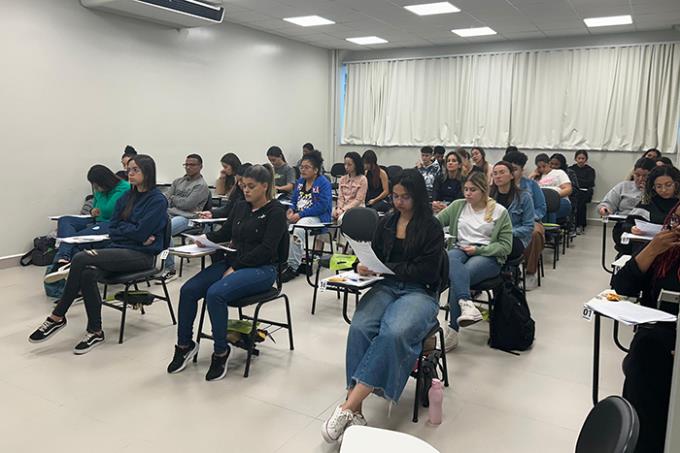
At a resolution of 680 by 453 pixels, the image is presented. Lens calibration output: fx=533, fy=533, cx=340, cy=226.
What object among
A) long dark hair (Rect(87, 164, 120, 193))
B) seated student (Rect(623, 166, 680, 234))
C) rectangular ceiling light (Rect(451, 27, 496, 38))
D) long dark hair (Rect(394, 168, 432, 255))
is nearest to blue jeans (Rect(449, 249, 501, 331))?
long dark hair (Rect(394, 168, 432, 255))

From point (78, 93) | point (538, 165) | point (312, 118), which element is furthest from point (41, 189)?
point (538, 165)

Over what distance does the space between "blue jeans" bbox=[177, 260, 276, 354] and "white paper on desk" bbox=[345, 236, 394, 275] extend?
73 centimetres

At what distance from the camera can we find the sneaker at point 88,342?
11.4 ft

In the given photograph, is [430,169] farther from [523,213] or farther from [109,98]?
[109,98]

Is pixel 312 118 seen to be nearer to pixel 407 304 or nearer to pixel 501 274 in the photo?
pixel 501 274

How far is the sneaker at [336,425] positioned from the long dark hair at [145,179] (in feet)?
7.33

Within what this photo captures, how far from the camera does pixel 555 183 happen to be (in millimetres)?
7086

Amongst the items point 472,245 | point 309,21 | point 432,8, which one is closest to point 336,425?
point 472,245

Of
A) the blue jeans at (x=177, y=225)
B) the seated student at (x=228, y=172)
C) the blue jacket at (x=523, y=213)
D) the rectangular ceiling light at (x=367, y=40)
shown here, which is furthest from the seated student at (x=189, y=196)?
the rectangular ceiling light at (x=367, y=40)

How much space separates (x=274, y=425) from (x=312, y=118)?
8.37 m

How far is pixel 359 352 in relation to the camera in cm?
260

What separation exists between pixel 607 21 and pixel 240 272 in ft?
23.2

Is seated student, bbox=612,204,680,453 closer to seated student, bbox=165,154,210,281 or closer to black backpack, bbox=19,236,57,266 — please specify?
seated student, bbox=165,154,210,281

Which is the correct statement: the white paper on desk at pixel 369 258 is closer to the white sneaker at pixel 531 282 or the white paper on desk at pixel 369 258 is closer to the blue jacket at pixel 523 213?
the blue jacket at pixel 523 213
